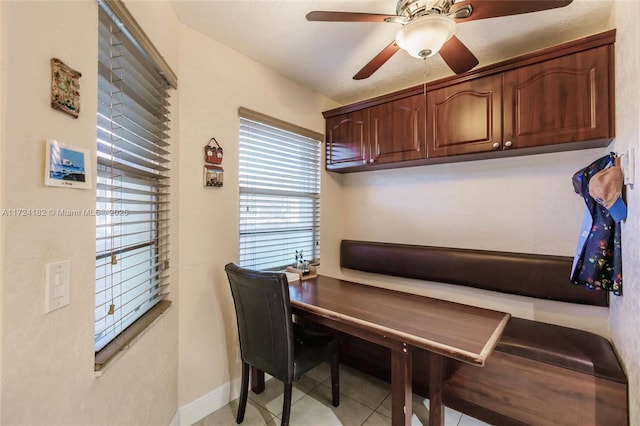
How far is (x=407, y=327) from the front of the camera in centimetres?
137

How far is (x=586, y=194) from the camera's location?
5.22 feet

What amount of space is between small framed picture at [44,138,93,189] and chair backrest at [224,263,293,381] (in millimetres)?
872

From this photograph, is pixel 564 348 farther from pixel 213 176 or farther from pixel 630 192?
pixel 213 176

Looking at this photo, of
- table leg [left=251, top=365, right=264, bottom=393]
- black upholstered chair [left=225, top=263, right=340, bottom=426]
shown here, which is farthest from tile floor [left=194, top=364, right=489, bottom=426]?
black upholstered chair [left=225, top=263, right=340, bottom=426]

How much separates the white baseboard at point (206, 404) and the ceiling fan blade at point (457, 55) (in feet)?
8.39

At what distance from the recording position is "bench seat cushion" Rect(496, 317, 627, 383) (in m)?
1.42

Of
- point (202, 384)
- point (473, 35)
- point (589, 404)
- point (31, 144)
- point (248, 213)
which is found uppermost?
point (473, 35)

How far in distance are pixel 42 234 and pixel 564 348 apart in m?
2.42

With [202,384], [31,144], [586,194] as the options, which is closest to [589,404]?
[586,194]

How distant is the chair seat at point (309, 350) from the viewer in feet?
5.34

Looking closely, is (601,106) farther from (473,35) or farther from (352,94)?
(352,94)

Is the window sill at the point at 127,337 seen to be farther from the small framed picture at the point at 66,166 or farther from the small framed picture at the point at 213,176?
the small framed picture at the point at 213,176

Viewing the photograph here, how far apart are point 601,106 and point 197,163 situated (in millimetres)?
2445

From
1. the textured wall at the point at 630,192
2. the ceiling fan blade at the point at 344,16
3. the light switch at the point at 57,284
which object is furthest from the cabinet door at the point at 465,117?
the light switch at the point at 57,284
